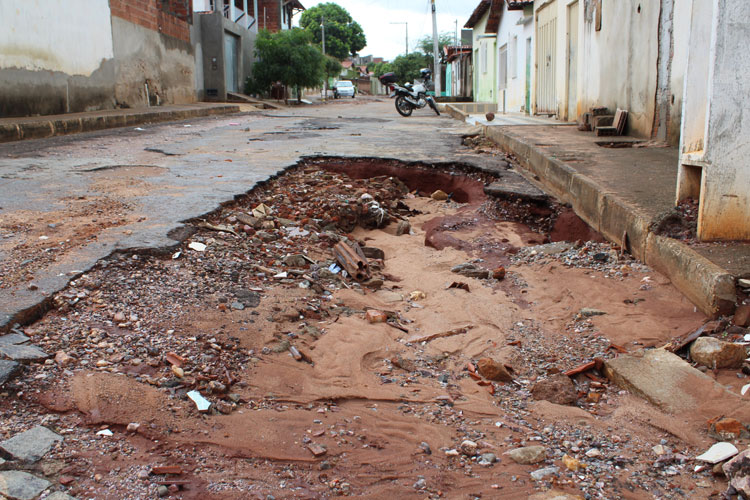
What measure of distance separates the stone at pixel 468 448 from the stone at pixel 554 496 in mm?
263

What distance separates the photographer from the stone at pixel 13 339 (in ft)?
6.79

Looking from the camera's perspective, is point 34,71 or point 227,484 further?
point 34,71

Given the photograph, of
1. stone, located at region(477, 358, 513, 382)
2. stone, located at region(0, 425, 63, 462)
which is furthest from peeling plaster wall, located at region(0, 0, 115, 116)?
stone, located at region(477, 358, 513, 382)

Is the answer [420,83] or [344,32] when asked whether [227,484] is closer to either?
[420,83]

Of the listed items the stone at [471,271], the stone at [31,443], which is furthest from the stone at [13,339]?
the stone at [471,271]

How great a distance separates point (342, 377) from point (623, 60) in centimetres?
733

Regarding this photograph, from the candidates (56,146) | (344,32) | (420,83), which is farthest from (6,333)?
(344,32)

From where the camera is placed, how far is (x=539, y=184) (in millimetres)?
5777

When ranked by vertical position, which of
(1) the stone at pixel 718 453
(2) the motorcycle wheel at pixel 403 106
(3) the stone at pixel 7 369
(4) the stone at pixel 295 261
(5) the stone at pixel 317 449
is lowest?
(1) the stone at pixel 718 453

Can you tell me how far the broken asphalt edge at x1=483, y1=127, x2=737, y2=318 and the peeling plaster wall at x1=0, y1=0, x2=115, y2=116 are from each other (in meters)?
9.11

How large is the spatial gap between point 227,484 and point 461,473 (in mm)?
665

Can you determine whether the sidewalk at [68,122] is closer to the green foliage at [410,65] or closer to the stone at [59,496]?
the stone at [59,496]

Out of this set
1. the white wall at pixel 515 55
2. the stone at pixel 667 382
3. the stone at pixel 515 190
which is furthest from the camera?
the white wall at pixel 515 55

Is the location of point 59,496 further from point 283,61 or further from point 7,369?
point 283,61
